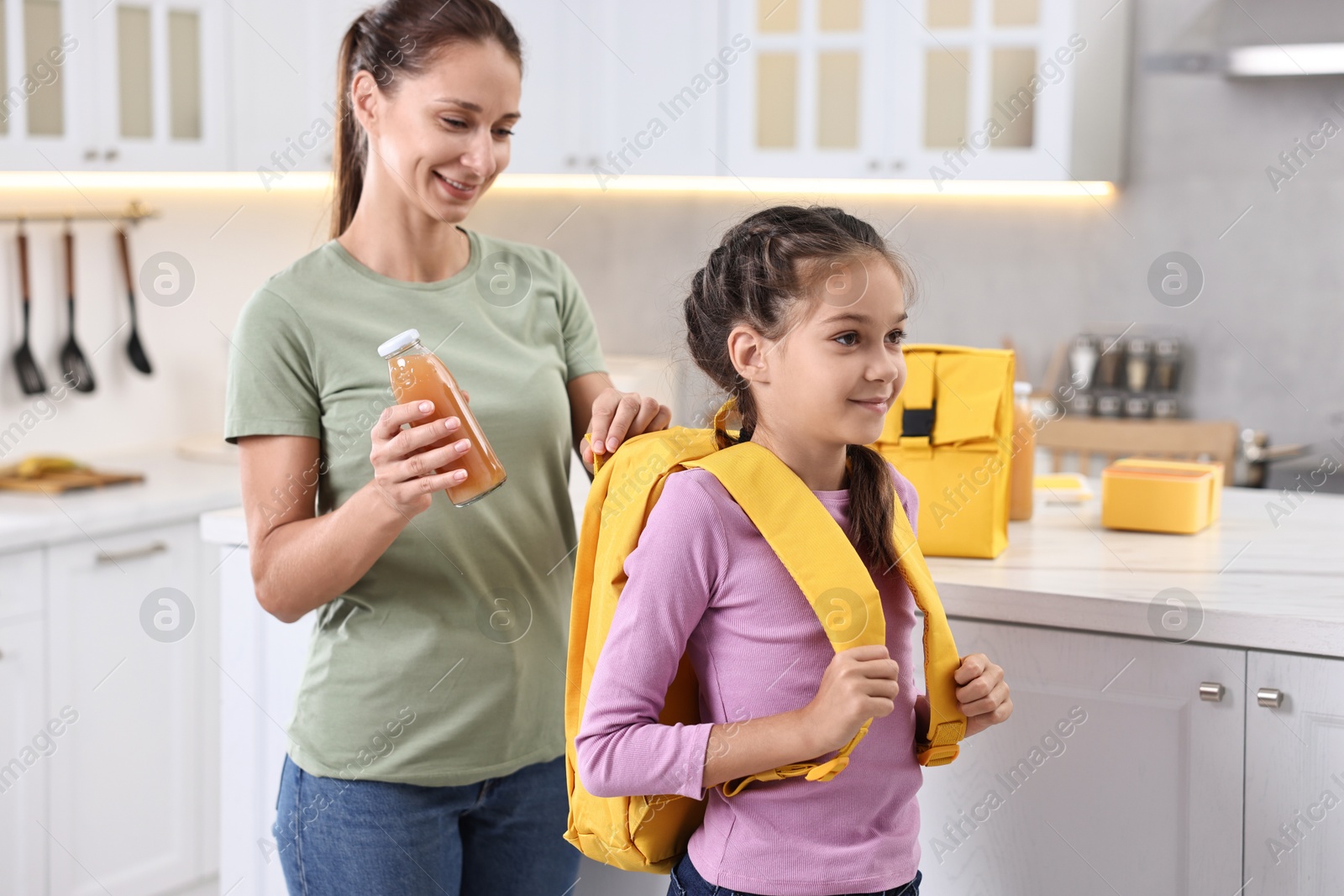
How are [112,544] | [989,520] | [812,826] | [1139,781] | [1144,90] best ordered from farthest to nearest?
[1144,90] → [112,544] → [989,520] → [1139,781] → [812,826]

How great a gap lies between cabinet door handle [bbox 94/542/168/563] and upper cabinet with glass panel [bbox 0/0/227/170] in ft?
2.31

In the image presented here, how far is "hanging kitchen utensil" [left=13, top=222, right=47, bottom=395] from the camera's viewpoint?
2500mm

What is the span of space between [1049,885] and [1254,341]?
227 centimetres

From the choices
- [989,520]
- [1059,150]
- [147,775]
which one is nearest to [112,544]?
[147,775]

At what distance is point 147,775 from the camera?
2.31 m

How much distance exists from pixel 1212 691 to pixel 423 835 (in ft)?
2.41

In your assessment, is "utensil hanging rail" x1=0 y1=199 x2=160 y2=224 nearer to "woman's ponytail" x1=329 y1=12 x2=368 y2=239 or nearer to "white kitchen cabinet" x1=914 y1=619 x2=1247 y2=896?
"woman's ponytail" x1=329 y1=12 x2=368 y2=239

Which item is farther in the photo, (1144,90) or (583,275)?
(583,275)

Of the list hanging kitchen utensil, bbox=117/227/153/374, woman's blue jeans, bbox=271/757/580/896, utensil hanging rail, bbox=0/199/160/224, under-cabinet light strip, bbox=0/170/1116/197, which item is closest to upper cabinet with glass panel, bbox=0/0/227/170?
under-cabinet light strip, bbox=0/170/1116/197

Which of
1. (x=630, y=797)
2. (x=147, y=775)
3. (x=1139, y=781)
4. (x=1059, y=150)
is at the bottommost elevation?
(x=147, y=775)

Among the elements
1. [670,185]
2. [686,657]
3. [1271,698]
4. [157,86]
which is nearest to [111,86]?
[157,86]

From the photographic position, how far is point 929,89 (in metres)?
3.04

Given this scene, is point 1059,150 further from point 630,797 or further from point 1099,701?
point 630,797

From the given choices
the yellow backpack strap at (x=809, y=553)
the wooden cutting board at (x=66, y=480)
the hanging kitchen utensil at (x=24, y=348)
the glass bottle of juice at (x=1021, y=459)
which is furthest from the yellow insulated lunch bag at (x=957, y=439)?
the hanging kitchen utensil at (x=24, y=348)
